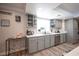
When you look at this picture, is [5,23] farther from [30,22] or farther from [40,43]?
[40,43]

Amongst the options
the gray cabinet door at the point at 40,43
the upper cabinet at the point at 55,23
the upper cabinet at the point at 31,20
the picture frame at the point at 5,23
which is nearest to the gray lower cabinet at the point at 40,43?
the gray cabinet door at the point at 40,43

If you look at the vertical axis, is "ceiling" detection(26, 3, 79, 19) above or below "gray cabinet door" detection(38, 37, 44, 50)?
above

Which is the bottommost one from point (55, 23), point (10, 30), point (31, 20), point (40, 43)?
point (40, 43)

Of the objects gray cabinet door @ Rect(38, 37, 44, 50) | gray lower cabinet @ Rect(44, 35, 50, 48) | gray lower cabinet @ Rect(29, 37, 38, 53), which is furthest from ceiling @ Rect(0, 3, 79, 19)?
gray lower cabinet @ Rect(44, 35, 50, 48)

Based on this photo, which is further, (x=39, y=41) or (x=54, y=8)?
(x=39, y=41)

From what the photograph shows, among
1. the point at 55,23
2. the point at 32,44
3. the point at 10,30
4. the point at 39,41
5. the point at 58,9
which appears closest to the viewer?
the point at 58,9

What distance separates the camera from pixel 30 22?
9.57 ft

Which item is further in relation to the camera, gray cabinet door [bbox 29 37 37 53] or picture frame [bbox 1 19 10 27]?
gray cabinet door [bbox 29 37 37 53]

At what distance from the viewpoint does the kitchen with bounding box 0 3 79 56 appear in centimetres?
192

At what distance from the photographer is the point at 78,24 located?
73.2 inches

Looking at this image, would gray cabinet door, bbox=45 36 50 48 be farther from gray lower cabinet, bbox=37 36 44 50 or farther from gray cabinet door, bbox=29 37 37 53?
gray cabinet door, bbox=29 37 37 53

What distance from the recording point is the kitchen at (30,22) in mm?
1917

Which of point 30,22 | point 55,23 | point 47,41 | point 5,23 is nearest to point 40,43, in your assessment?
point 47,41

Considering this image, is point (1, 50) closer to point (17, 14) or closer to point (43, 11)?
point (17, 14)
